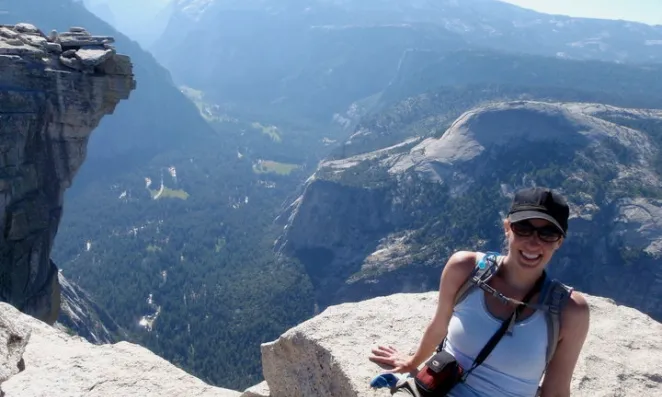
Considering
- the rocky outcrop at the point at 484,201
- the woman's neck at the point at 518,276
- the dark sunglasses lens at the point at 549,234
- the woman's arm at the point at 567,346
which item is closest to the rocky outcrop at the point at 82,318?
the woman's neck at the point at 518,276

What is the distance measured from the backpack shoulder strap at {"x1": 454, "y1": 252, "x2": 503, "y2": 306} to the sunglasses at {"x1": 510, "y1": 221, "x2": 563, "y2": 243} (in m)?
0.53

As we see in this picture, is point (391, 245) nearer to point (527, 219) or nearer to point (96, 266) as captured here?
point (96, 266)

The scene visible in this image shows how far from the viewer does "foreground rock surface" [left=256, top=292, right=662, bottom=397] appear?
25.3 ft

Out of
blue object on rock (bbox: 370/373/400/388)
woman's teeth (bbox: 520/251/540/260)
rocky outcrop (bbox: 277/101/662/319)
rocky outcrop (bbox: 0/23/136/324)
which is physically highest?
woman's teeth (bbox: 520/251/540/260)

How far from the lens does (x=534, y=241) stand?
5523 millimetres

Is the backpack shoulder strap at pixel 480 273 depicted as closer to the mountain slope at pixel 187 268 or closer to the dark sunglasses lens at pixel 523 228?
the dark sunglasses lens at pixel 523 228

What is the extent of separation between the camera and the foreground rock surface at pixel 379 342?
7.71 metres

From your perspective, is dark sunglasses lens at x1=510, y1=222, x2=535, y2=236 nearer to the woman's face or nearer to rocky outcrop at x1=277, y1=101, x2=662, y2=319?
the woman's face

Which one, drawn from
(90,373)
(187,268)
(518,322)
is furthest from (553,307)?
(187,268)

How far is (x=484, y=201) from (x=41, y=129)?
100 meters

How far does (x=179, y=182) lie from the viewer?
199375 millimetres

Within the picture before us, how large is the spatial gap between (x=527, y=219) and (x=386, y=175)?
128 m

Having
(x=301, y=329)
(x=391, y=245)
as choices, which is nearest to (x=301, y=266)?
(x=391, y=245)

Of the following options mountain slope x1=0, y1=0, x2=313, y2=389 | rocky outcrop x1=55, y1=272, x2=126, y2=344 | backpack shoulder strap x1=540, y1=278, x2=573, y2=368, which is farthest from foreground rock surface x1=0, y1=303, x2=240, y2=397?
mountain slope x1=0, y1=0, x2=313, y2=389
